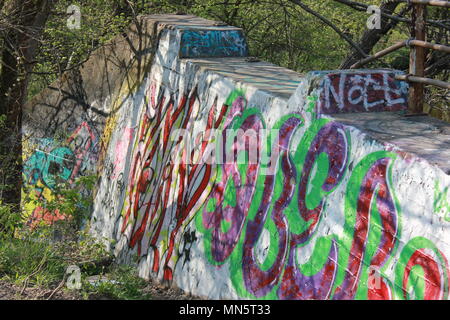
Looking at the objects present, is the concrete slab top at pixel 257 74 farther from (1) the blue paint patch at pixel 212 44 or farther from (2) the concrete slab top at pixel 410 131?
(2) the concrete slab top at pixel 410 131

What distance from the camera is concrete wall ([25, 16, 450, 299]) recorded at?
13.0ft

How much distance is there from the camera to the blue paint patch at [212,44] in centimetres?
748

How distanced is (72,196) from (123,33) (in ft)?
7.50

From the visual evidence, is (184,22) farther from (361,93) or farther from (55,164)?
(361,93)

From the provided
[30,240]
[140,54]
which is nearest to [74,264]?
[30,240]

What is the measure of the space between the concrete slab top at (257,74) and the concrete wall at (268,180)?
0.06ft

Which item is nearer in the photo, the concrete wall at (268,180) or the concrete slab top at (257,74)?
the concrete wall at (268,180)

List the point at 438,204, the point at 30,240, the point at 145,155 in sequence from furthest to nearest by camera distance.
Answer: the point at 145,155 < the point at 30,240 < the point at 438,204

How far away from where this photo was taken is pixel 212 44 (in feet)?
25.2

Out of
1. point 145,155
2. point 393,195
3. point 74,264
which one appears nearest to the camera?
point 393,195

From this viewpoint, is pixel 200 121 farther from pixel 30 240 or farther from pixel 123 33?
pixel 123 33

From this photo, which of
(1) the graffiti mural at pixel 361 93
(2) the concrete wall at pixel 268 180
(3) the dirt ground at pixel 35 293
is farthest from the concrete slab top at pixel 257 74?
(3) the dirt ground at pixel 35 293

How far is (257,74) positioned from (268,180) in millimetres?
1655

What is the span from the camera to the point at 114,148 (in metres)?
8.65
